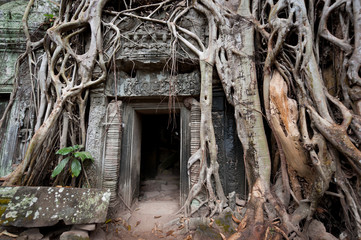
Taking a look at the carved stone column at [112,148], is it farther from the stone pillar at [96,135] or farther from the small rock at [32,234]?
the small rock at [32,234]

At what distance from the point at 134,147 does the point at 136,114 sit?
0.54 meters

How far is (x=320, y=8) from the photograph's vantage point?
88.1 inches

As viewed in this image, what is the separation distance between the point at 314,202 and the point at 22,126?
4.12 meters

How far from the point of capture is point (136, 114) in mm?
2990

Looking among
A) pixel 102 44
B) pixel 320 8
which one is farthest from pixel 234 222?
pixel 102 44

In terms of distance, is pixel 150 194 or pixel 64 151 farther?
pixel 150 194

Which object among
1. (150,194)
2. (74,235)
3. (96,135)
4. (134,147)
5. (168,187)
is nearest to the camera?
(74,235)

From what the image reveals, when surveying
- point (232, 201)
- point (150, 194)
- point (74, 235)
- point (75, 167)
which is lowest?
point (150, 194)

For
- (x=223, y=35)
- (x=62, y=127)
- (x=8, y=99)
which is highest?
(x=223, y=35)

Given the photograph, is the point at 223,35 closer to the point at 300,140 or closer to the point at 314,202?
the point at 300,140

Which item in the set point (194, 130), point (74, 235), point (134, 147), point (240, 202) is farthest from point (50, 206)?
point (240, 202)

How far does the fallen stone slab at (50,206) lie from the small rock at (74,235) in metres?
0.08

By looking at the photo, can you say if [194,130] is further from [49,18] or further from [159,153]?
[49,18]

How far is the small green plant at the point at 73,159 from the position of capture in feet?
7.41
